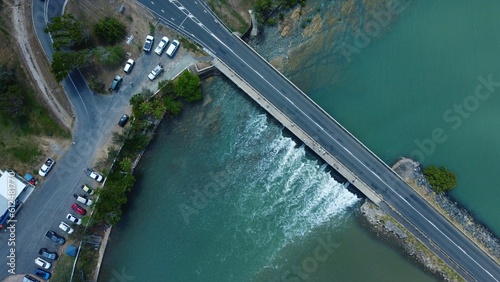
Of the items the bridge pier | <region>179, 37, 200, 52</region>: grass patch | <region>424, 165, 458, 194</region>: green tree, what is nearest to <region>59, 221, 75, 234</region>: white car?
<region>179, 37, 200, 52</region>: grass patch

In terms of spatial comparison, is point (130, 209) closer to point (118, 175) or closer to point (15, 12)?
point (118, 175)

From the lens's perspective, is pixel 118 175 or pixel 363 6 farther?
pixel 363 6

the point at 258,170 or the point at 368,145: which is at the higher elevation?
the point at 368,145

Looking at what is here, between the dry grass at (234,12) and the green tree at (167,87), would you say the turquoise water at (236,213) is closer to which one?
the green tree at (167,87)

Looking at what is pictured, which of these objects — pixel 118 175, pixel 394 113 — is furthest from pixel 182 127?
pixel 394 113

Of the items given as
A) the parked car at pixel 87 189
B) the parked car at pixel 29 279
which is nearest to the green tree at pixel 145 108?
the parked car at pixel 87 189

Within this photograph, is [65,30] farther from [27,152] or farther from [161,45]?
[27,152]

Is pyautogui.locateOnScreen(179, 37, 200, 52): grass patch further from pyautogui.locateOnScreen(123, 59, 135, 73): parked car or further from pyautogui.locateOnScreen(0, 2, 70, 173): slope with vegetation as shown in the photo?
pyautogui.locateOnScreen(0, 2, 70, 173): slope with vegetation
